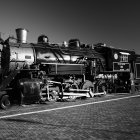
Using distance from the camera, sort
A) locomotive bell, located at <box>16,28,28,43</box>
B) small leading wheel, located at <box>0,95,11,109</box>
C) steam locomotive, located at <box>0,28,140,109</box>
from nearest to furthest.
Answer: small leading wheel, located at <box>0,95,11,109</box>
steam locomotive, located at <box>0,28,140,109</box>
locomotive bell, located at <box>16,28,28,43</box>

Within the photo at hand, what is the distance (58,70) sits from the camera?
10.9 meters

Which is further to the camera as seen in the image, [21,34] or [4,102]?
[21,34]

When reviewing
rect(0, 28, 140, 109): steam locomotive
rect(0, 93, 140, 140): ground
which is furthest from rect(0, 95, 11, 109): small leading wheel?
rect(0, 93, 140, 140): ground

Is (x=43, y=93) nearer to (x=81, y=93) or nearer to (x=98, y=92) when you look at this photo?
A: (x=81, y=93)

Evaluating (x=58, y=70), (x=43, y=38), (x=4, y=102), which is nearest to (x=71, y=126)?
(x=4, y=102)

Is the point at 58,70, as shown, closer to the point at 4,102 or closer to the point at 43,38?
the point at 43,38

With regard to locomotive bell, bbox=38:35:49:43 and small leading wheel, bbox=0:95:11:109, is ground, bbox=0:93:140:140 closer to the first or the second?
small leading wheel, bbox=0:95:11:109

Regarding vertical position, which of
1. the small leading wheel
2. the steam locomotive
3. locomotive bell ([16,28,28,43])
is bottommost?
the small leading wheel

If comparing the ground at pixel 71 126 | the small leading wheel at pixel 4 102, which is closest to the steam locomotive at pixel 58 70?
the small leading wheel at pixel 4 102

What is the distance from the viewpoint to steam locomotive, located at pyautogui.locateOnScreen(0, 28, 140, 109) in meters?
9.58

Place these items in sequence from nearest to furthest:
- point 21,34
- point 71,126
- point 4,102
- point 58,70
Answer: point 71,126 < point 4,102 < point 58,70 < point 21,34

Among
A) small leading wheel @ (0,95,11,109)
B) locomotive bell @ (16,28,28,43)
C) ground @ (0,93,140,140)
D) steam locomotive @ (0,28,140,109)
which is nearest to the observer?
ground @ (0,93,140,140)

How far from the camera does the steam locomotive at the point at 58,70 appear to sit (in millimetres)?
9578

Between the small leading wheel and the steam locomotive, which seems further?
the steam locomotive
